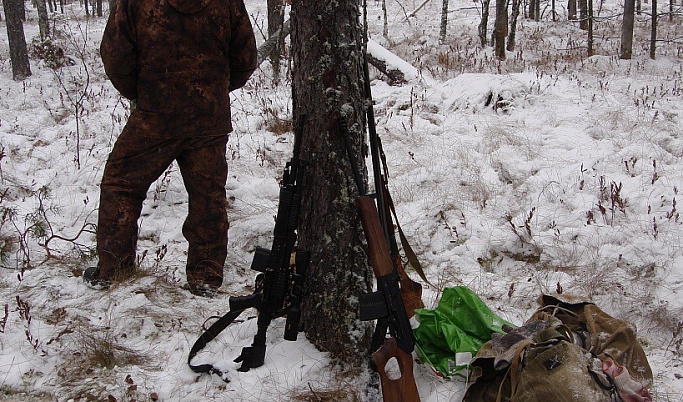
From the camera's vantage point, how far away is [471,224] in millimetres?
4609

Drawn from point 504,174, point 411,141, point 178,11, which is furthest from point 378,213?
point 411,141

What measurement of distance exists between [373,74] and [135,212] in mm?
6203

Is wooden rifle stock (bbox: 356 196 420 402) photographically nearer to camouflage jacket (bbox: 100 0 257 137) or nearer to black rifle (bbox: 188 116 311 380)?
black rifle (bbox: 188 116 311 380)

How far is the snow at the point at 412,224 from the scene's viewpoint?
2875 millimetres

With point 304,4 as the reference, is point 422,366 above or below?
below

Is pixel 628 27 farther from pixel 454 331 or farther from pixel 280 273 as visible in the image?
pixel 280 273

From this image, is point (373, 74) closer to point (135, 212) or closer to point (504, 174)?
point (504, 174)

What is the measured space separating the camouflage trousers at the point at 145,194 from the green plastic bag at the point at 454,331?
1.63 m

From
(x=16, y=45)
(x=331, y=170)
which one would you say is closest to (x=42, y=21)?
(x=16, y=45)

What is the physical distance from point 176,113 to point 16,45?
10457 millimetres

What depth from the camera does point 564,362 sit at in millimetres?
2266

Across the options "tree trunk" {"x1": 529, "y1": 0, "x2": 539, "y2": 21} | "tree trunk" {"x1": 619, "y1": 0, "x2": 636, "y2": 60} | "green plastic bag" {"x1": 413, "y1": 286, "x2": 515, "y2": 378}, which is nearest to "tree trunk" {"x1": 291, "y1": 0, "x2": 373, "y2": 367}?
"green plastic bag" {"x1": 413, "y1": 286, "x2": 515, "y2": 378}

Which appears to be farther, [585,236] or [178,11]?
[585,236]

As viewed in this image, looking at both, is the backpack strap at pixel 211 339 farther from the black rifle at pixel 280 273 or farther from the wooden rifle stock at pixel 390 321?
the wooden rifle stock at pixel 390 321
